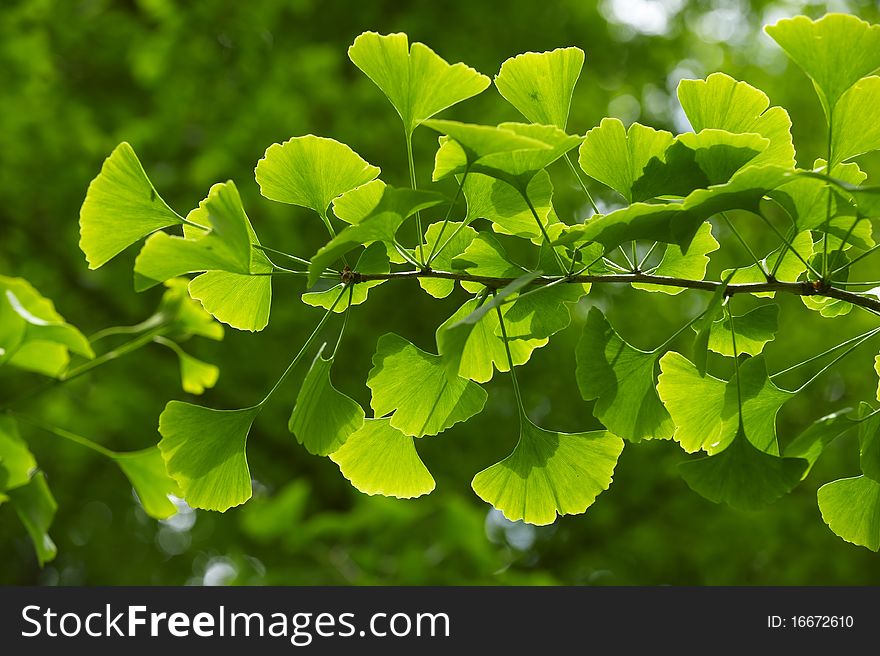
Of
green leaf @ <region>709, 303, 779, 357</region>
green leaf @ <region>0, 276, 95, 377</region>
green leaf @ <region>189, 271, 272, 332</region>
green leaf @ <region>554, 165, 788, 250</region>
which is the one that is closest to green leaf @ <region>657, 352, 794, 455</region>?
green leaf @ <region>709, 303, 779, 357</region>

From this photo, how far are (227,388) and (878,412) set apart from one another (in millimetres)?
2446

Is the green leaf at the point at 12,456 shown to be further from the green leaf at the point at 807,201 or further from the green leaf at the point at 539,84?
the green leaf at the point at 807,201

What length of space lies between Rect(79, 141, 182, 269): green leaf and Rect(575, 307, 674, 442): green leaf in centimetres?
26

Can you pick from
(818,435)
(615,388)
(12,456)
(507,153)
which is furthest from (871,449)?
(12,456)

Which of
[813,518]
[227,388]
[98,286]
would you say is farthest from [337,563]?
[813,518]

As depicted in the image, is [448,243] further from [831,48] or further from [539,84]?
[831,48]

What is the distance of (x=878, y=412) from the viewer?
0.44 meters

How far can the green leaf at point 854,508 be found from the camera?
518mm

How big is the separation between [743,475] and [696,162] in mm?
160

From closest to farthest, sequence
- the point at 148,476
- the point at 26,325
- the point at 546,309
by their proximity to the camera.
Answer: the point at 546,309, the point at 26,325, the point at 148,476

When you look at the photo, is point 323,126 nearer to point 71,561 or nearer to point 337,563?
point 337,563

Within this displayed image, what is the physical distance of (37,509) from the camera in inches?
25.1

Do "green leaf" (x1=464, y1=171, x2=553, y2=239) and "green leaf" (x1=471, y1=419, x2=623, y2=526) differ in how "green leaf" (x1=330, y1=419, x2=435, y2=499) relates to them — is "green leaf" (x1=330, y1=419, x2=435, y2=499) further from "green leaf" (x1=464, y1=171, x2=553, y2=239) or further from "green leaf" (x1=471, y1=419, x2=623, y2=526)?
"green leaf" (x1=464, y1=171, x2=553, y2=239)

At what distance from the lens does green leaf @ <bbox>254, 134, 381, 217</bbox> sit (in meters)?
0.49
